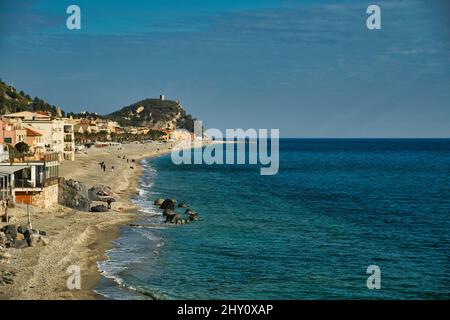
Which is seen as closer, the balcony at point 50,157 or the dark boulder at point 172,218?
the balcony at point 50,157

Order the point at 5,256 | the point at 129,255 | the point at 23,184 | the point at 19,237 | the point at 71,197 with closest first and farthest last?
the point at 5,256
the point at 19,237
the point at 129,255
the point at 23,184
the point at 71,197

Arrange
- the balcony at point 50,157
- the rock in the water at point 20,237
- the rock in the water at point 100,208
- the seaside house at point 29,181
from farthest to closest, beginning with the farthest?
the rock in the water at point 100,208 < the balcony at point 50,157 < the seaside house at point 29,181 < the rock in the water at point 20,237

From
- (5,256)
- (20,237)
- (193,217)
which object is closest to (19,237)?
(20,237)

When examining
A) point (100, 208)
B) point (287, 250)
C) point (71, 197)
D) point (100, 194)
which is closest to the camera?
point (287, 250)

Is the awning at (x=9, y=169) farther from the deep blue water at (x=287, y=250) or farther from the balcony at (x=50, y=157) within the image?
the deep blue water at (x=287, y=250)

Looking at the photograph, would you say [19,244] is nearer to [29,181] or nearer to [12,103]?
[29,181]

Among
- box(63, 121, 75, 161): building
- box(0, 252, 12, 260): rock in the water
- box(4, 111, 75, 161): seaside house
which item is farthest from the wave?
box(63, 121, 75, 161): building

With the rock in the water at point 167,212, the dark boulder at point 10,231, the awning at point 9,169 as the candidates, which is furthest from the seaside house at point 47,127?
the dark boulder at point 10,231

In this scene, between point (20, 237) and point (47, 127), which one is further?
point (47, 127)

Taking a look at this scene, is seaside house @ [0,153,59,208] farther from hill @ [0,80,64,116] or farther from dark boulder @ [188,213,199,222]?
hill @ [0,80,64,116]
